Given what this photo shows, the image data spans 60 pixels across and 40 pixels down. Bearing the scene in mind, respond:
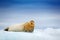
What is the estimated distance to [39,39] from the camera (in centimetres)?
96

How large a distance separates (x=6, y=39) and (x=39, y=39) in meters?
0.26

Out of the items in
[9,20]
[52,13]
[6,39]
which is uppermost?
[52,13]

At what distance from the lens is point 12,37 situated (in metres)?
0.95

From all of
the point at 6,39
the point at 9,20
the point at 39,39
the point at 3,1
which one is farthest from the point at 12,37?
the point at 3,1

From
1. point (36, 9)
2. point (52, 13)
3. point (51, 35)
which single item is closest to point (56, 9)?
point (52, 13)

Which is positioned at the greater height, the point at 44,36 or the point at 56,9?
the point at 56,9

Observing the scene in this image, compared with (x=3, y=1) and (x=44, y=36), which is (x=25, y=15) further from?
(x=44, y=36)

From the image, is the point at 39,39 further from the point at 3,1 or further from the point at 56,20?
the point at 3,1

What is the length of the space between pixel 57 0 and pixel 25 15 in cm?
48

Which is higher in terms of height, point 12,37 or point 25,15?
point 25,15

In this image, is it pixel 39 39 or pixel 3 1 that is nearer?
pixel 39 39

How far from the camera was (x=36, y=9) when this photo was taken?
62.7 inches

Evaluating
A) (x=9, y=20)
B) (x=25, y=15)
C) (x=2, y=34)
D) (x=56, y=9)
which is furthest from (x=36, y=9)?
(x=2, y=34)

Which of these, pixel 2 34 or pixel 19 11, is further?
pixel 19 11
